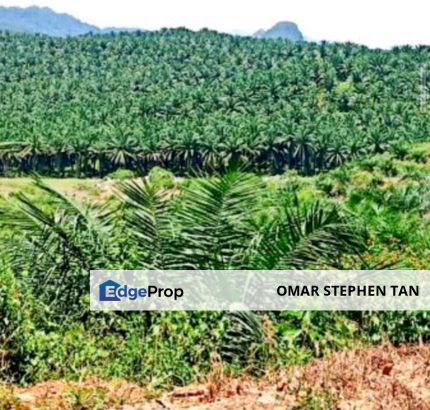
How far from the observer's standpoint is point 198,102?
4136 inches

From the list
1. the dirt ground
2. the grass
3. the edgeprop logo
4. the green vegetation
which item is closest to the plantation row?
the grass

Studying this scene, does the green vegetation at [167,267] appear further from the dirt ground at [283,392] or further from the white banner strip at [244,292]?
the dirt ground at [283,392]

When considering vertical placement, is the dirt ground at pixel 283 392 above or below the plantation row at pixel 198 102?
below

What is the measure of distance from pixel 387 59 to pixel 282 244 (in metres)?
117

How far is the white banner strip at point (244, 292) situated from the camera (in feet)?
18.9

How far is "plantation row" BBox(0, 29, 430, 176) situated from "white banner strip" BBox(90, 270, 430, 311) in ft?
133

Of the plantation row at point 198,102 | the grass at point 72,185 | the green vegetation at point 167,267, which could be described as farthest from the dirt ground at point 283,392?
the grass at point 72,185

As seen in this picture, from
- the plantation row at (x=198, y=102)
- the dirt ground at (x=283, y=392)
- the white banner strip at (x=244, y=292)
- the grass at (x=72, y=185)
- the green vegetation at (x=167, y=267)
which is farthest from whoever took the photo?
the plantation row at (x=198, y=102)

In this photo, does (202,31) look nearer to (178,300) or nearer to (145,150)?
(145,150)

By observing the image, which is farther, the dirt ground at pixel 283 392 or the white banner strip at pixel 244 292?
the white banner strip at pixel 244 292

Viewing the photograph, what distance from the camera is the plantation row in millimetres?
82062

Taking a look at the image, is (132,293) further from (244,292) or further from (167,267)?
(244,292)

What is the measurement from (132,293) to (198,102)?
100162mm

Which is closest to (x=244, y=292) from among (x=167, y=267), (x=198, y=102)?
(x=167, y=267)
